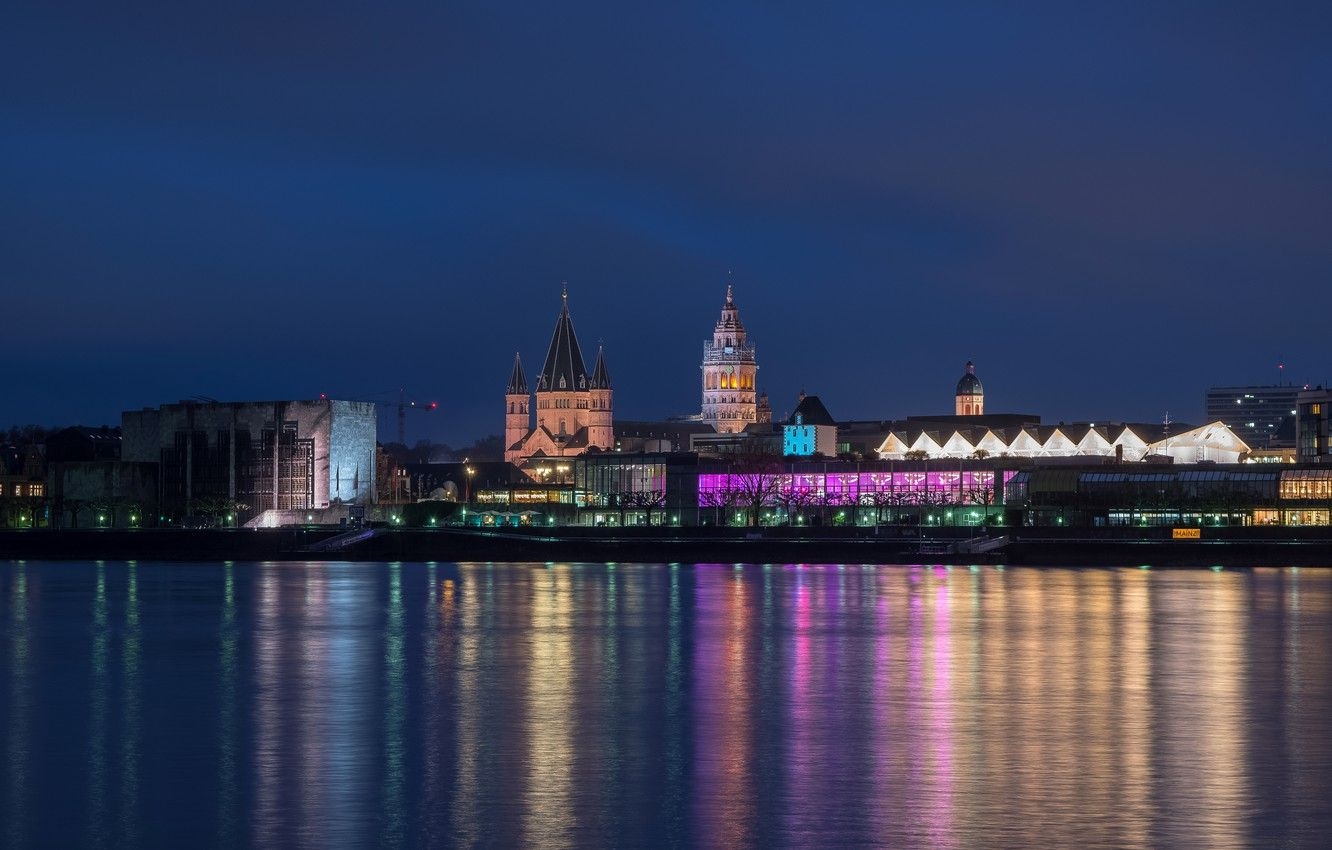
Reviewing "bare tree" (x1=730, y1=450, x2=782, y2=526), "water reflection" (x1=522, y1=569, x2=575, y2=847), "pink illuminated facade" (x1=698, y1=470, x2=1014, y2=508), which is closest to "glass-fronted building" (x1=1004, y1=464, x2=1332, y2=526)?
"pink illuminated facade" (x1=698, y1=470, x2=1014, y2=508)

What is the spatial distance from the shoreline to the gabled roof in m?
63.1

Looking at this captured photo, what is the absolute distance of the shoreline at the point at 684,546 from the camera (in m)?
87.9

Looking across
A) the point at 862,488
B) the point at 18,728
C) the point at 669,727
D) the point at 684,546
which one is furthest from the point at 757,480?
the point at 18,728

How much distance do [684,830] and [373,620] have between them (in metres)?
30.2

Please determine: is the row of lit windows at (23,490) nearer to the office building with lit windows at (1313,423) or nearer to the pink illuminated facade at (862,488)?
the pink illuminated facade at (862,488)

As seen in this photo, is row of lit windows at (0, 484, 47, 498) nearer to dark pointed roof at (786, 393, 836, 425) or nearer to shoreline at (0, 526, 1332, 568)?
shoreline at (0, 526, 1332, 568)

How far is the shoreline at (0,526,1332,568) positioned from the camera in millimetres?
87938

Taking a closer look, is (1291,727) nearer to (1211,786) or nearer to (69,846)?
(1211,786)

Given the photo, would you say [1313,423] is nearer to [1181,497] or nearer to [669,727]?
[1181,497]

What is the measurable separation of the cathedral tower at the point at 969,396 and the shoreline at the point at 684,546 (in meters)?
90.2

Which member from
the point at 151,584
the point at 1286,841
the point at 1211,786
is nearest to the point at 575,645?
the point at 1211,786

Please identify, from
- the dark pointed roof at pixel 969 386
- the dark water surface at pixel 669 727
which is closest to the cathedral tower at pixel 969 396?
the dark pointed roof at pixel 969 386

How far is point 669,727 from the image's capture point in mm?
24688

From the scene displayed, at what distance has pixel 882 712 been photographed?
86.3 feet
